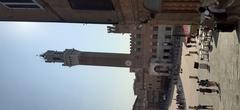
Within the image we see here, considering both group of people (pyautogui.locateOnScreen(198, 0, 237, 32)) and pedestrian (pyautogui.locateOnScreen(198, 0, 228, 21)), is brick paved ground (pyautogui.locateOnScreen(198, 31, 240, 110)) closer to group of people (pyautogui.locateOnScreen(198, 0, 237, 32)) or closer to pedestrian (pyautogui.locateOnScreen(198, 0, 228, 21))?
group of people (pyautogui.locateOnScreen(198, 0, 237, 32))

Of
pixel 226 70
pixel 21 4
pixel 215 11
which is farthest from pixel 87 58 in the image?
pixel 215 11

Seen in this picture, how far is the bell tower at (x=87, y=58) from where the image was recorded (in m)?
79.1

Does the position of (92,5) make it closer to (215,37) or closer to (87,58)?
(215,37)

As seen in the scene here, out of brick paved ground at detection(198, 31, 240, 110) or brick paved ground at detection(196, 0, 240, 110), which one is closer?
brick paved ground at detection(196, 0, 240, 110)

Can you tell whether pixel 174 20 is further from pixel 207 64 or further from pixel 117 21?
pixel 207 64

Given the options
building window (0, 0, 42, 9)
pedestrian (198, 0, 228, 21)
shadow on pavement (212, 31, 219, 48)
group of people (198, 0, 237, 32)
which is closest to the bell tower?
shadow on pavement (212, 31, 219, 48)

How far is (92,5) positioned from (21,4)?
11.3ft

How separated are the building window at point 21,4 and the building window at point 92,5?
5.48ft

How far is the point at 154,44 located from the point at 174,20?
51.9 metres

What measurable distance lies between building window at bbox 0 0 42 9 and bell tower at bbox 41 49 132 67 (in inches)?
2199

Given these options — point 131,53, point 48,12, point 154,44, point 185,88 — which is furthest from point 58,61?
point 48,12

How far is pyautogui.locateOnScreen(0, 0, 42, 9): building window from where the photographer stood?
21453 millimetres

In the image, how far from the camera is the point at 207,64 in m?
29.0

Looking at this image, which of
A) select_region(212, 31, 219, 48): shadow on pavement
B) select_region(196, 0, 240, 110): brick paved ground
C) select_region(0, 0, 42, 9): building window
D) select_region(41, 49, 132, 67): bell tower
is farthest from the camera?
select_region(41, 49, 132, 67): bell tower
